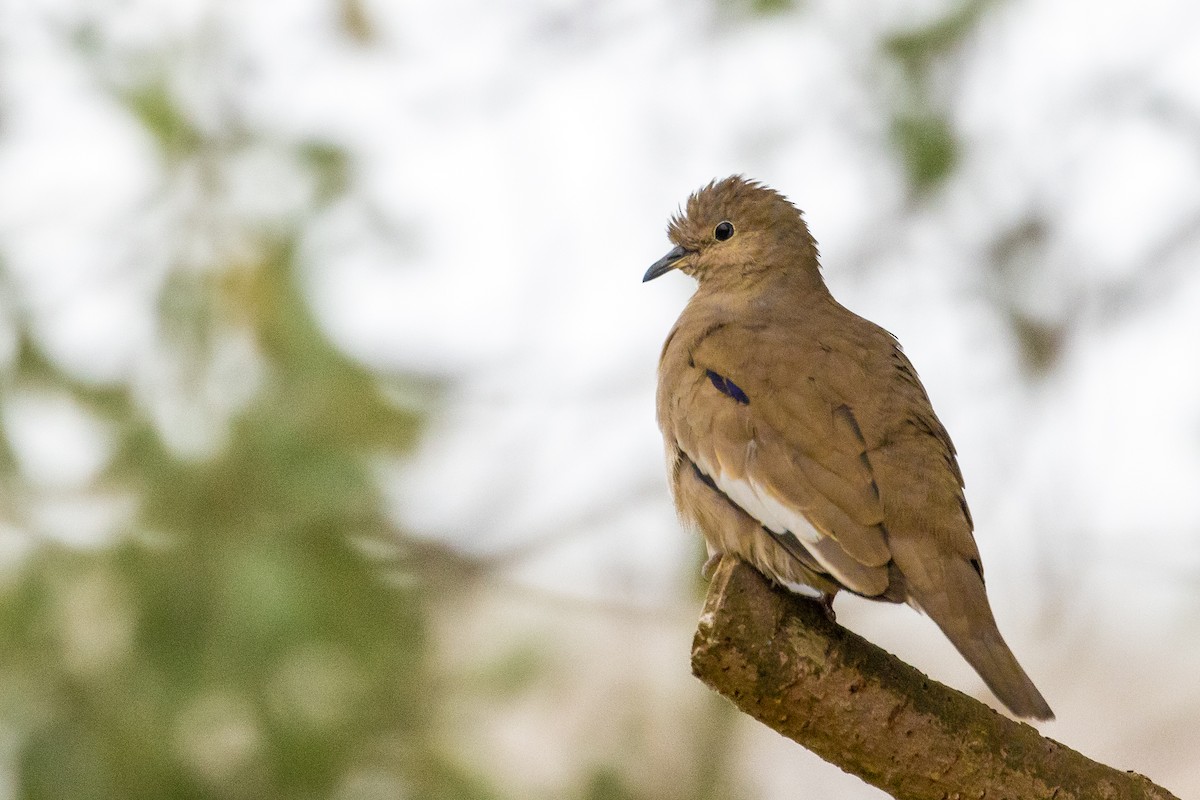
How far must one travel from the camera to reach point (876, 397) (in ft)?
13.9

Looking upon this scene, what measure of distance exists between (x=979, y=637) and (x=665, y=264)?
2550 mm

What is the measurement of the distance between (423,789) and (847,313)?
8.64 ft

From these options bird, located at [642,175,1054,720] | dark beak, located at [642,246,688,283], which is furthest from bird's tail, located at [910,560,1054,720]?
dark beak, located at [642,246,688,283]

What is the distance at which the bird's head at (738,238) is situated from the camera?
5.53 metres

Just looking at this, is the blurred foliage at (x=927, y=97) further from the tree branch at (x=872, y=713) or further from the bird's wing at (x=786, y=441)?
the tree branch at (x=872, y=713)

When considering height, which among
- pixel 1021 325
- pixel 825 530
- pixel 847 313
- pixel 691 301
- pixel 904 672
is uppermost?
pixel 1021 325

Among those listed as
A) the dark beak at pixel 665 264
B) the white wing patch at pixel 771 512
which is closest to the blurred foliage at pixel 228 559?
the dark beak at pixel 665 264

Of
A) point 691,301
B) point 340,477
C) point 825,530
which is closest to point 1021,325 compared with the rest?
point 691,301

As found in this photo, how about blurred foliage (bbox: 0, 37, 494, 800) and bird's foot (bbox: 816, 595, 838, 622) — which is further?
blurred foliage (bbox: 0, 37, 494, 800)

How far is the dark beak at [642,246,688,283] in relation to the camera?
19.0ft

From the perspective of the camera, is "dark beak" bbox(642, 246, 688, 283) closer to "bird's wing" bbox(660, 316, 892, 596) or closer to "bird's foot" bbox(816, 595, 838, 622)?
"bird's wing" bbox(660, 316, 892, 596)

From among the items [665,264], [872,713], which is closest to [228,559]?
[665,264]

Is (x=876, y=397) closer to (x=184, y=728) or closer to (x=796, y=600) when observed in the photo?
(x=796, y=600)

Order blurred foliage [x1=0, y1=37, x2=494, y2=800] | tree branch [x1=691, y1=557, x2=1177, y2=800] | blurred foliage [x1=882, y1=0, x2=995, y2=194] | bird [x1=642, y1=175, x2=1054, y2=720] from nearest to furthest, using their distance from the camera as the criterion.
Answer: tree branch [x1=691, y1=557, x2=1177, y2=800], bird [x1=642, y1=175, x2=1054, y2=720], blurred foliage [x1=0, y1=37, x2=494, y2=800], blurred foliage [x1=882, y1=0, x2=995, y2=194]
